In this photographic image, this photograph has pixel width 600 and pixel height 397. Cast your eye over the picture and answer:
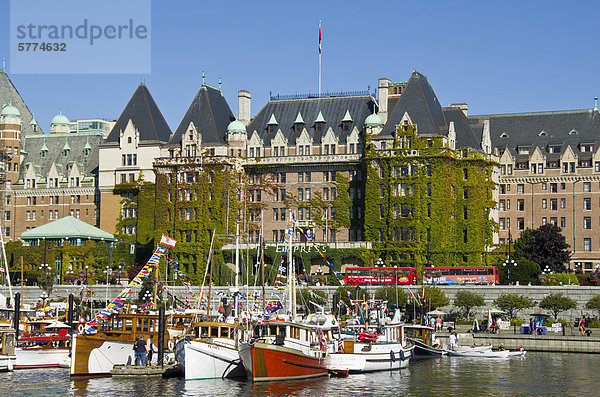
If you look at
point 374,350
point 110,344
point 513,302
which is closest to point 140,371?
point 110,344

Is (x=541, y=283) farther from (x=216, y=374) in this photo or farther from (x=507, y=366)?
(x=216, y=374)

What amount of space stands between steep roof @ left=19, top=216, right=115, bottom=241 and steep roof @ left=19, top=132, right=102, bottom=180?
15.3 meters

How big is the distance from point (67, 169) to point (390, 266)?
194 ft

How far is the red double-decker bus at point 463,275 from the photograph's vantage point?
117 meters

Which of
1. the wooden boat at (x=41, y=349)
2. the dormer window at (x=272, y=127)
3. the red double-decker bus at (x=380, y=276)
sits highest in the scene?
the dormer window at (x=272, y=127)

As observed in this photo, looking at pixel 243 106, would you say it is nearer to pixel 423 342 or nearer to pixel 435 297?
pixel 435 297

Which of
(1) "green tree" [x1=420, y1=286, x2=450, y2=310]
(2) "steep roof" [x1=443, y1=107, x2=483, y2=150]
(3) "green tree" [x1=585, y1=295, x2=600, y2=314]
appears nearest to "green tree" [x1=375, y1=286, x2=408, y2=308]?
(1) "green tree" [x1=420, y1=286, x2=450, y2=310]

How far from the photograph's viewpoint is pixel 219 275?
125875 millimetres

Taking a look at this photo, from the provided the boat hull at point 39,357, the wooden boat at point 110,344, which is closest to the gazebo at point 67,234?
the boat hull at point 39,357

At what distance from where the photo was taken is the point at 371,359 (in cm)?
7762

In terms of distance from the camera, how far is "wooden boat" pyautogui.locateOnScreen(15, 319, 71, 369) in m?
76.6

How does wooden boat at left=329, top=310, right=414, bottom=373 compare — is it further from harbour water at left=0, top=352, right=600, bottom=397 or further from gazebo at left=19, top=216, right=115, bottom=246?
gazebo at left=19, top=216, right=115, bottom=246

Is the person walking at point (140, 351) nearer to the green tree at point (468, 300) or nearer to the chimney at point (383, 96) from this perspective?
the green tree at point (468, 300)

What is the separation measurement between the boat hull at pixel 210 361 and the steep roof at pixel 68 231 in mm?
71916
